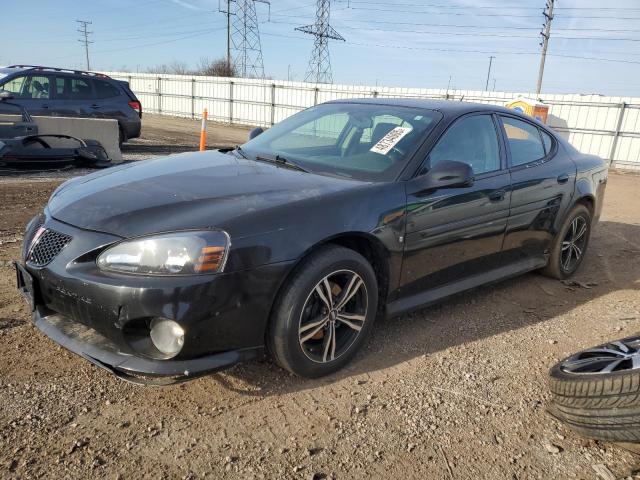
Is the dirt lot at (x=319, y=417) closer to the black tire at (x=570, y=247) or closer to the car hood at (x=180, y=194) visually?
the car hood at (x=180, y=194)

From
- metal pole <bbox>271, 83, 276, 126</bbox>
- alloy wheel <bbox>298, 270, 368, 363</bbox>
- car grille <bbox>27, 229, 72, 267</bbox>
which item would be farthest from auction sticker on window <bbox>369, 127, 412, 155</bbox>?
metal pole <bbox>271, 83, 276, 126</bbox>

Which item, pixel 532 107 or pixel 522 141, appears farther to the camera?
pixel 532 107

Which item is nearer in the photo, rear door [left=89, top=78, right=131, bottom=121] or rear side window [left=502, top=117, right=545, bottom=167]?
rear side window [left=502, top=117, right=545, bottom=167]

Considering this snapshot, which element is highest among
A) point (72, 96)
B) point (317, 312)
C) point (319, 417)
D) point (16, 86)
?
point (16, 86)

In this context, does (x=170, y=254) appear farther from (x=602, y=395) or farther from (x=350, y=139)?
(x=602, y=395)

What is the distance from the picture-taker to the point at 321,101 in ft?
75.3

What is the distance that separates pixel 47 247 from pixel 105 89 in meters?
9.55

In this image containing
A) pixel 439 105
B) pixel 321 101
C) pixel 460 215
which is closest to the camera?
pixel 460 215

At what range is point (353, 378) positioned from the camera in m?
2.94

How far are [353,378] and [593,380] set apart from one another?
122cm

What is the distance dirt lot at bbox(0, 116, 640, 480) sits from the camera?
7.27 feet

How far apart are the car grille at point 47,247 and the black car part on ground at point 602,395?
2607mm

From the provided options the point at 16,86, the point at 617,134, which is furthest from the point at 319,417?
the point at 617,134

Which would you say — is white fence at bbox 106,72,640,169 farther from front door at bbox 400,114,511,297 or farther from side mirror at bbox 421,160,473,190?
side mirror at bbox 421,160,473,190
